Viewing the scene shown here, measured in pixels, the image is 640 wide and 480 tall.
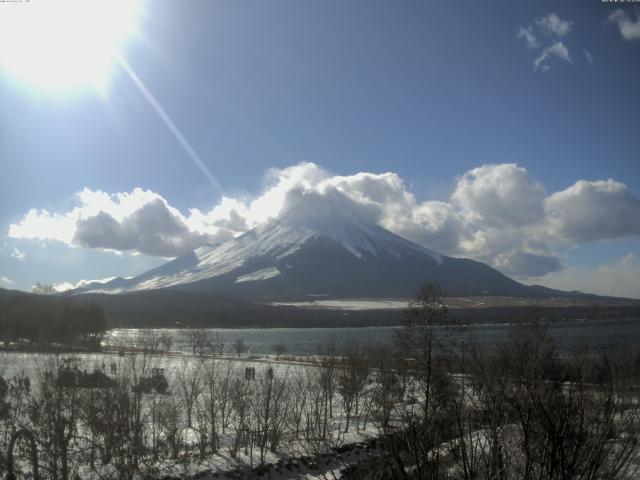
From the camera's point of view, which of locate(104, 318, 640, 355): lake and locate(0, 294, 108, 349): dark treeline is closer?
locate(104, 318, 640, 355): lake

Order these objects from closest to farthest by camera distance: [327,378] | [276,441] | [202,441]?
[202,441], [276,441], [327,378]

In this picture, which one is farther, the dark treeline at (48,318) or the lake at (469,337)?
the dark treeline at (48,318)

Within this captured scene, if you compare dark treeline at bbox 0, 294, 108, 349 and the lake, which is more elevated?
dark treeline at bbox 0, 294, 108, 349

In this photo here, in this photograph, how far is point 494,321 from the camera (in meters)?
177

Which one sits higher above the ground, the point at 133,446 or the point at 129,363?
the point at 129,363

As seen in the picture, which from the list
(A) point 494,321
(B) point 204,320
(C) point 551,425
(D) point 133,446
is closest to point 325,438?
(D) point 133,446

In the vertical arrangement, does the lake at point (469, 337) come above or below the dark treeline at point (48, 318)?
below

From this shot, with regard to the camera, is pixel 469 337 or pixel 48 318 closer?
pixel 469 337

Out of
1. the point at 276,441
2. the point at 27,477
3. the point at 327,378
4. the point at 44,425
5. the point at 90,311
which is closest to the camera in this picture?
the point at 27,477

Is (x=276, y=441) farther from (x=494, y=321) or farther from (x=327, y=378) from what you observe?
(x=494, y=321)

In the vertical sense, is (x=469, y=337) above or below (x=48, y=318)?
below

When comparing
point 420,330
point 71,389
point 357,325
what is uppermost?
point 420,330

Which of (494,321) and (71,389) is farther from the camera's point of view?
(494,321)

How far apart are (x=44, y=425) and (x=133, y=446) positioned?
347cm
